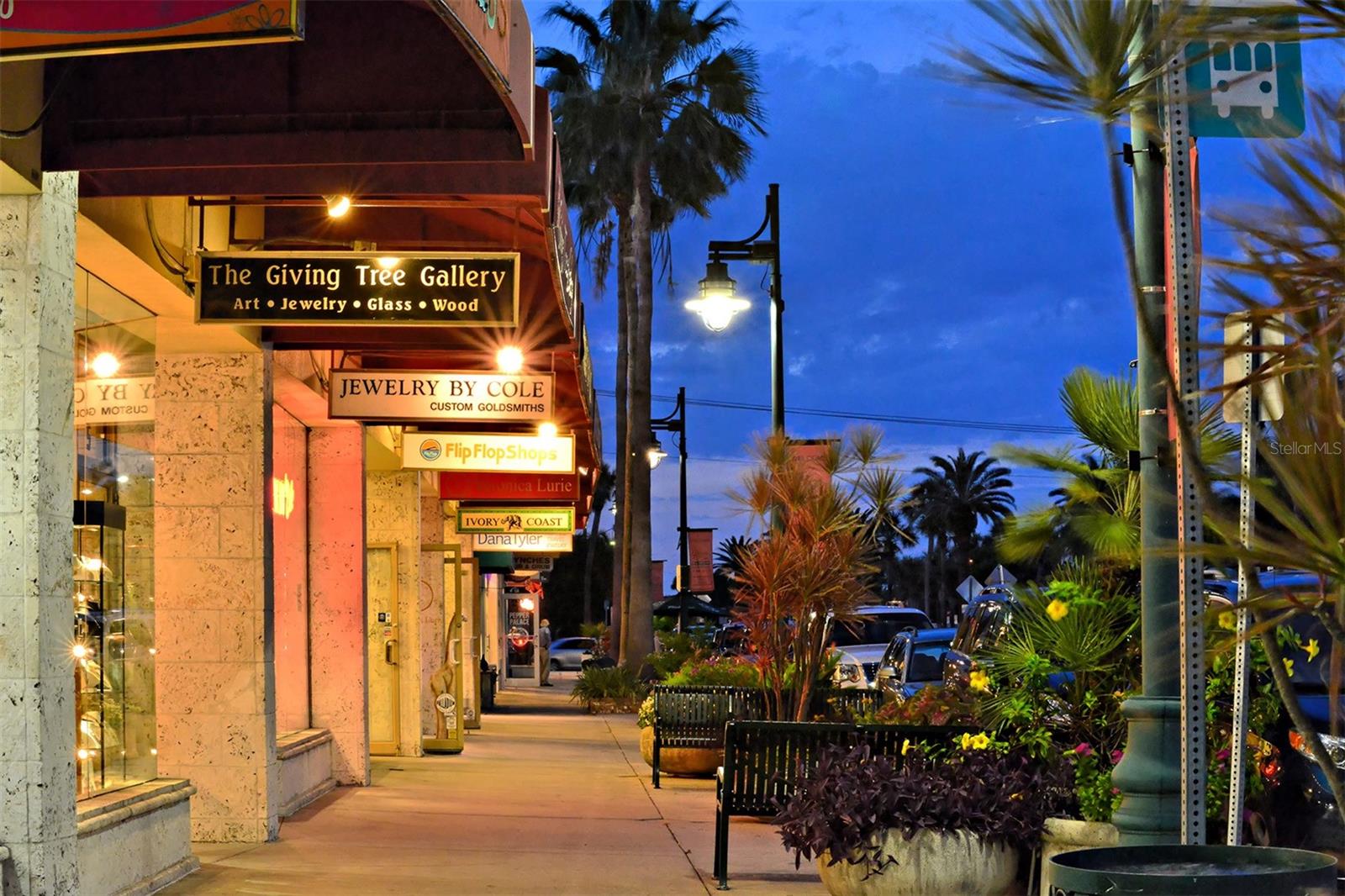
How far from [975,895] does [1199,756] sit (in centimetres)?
375

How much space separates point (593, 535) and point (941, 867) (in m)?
81.9

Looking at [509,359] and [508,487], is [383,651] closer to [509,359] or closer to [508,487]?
[508,487]

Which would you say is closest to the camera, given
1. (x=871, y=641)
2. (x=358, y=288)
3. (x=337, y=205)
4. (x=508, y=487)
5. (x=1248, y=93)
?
(x=1248, y=93)

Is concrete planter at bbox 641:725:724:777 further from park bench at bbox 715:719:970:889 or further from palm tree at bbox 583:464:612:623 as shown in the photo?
palm tree at bbox 583:464:612:623

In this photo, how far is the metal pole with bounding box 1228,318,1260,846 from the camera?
3.13 metres

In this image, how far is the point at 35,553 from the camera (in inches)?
260

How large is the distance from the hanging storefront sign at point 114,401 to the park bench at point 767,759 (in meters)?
4.00

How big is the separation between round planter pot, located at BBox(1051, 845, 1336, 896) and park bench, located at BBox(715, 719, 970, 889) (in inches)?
230

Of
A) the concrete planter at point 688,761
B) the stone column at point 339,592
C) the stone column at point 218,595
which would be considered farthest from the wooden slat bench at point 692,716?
the stone column at point 218,595

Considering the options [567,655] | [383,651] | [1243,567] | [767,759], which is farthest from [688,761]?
[567,655]

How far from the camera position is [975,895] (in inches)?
313

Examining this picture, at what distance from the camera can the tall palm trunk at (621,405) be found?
115 feet

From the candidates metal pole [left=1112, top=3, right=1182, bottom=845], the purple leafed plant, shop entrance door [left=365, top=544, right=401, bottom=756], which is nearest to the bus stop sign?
metal pole [left=1112, top=3, right=1182, bottom=845]

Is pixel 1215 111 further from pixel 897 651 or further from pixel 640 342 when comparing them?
pixel 640 342
